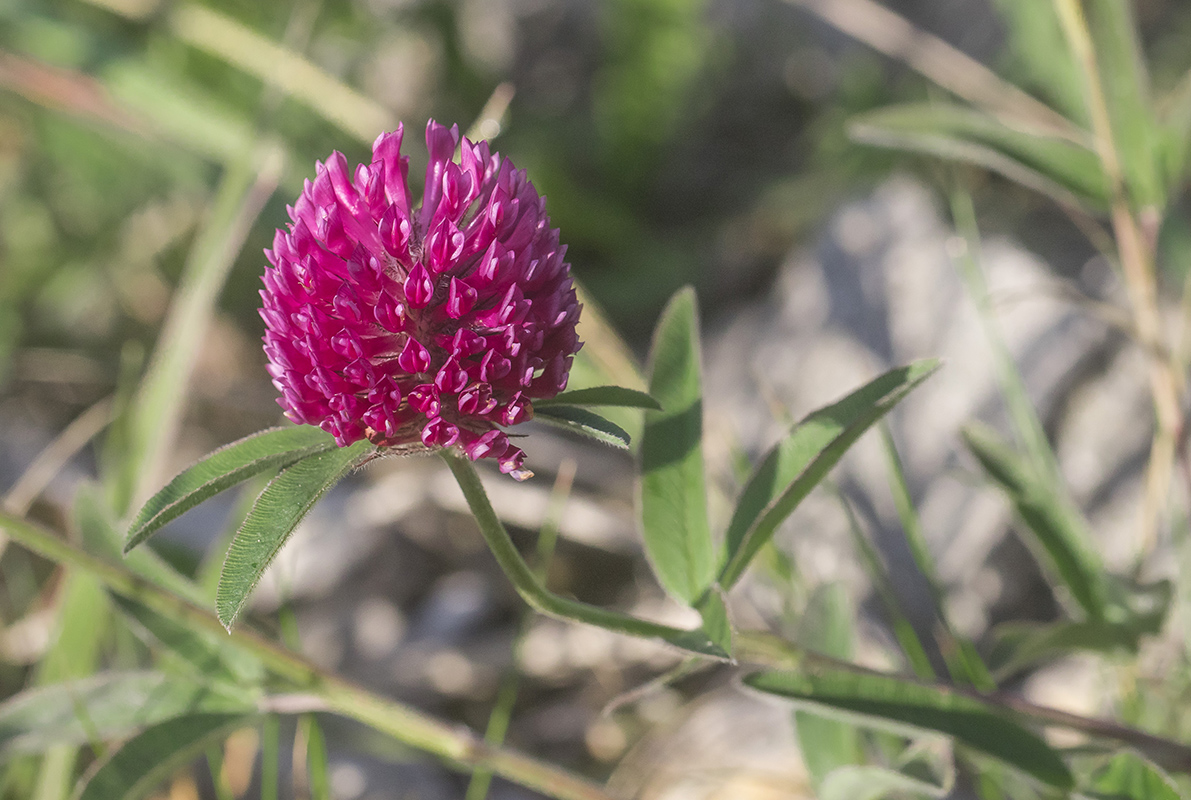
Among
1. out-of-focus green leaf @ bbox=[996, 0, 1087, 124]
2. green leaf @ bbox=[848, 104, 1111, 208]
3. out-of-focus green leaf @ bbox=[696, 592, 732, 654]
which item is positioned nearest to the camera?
out-of-focus green leaf @ bbox=[696, 592, 732, 654]

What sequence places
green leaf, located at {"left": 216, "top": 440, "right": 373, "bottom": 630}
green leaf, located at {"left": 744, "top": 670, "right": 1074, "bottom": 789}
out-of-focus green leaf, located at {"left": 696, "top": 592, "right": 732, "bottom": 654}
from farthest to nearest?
green leaf, located at {"left": 744, "top": 670, "right": 1074, "bottom": 789} → out-of-focus green leaf, located at {"left": 696, "top": 592, "right": 732, "bottom": 654} → green leaf, located at {"left": 216, "top": 440, "right": 373, "bottom": 630}

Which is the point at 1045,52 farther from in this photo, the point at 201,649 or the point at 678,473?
the point at 201,649

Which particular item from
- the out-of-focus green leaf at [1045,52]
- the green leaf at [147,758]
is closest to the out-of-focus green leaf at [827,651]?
the green leaf at [147,758]

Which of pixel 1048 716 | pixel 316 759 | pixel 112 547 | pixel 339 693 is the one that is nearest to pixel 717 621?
pixel 1048 716

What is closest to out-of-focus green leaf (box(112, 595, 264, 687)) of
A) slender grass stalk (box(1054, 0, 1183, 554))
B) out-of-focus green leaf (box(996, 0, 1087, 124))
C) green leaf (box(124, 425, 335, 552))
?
green leaf (box(124, 425, 335, 552))

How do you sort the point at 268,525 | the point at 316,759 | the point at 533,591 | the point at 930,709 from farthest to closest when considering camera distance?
the point at 316,759
the point at 930,709
the point at 533,591
the point at 268,525

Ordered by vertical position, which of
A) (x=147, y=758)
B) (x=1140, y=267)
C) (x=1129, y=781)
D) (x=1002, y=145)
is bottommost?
(x=1129, y=781)

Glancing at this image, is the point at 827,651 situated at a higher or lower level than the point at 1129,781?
higher

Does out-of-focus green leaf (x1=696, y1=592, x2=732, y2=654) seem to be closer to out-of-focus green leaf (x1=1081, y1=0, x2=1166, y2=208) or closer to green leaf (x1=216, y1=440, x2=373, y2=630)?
green leaf (x1=216, y1=440, x2=373, y2=630)
